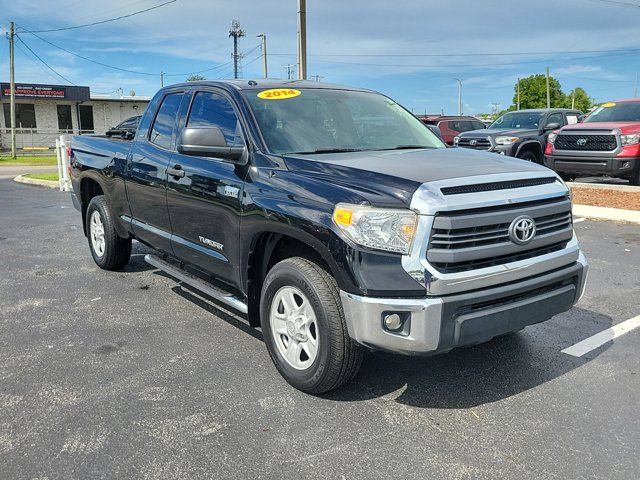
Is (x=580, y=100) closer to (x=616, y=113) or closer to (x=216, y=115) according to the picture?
(x=616, y=113)

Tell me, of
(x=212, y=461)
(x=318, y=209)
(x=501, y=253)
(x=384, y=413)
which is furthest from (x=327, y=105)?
(x=212, y=461)

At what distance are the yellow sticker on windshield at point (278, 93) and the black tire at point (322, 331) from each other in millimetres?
1408

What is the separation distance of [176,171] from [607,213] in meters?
7.88

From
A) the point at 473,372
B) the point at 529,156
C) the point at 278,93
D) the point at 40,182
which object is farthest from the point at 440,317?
the point at 40,182

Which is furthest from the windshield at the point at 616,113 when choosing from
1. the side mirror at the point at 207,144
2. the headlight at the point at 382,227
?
the headlight at the point at 382,227

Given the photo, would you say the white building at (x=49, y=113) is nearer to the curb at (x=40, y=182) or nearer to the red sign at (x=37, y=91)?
the red sign at (x=37, y=91)

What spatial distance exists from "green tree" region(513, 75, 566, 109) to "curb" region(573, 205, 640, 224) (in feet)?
321

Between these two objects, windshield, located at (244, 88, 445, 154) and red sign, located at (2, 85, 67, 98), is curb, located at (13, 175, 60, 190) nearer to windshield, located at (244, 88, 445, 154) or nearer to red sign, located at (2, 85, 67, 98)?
windshield, located at (244, 88, 445, 154)

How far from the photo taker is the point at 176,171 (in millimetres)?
4469

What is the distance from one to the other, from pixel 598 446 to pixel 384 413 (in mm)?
1100

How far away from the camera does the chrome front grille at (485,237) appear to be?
2.88 m

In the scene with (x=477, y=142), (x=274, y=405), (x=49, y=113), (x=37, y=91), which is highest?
(x=37, y=91)

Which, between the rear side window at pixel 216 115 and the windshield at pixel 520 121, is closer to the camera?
the rear side window at pixel 216 115

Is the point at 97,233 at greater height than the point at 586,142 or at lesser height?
lesser
